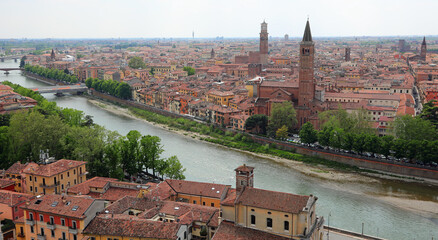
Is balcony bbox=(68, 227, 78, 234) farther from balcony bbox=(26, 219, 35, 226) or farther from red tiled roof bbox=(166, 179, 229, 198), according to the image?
red tiled roof bbox=(166, 179, 229, 198)

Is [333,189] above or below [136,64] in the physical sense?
below

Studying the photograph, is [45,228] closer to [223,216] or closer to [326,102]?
[223,216]

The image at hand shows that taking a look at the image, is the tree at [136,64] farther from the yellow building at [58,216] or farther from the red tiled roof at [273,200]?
the red tiled roof at [273,200]

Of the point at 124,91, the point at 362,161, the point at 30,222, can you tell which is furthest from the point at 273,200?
the point at 124,91

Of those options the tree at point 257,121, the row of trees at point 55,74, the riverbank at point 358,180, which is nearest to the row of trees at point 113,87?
the row of trees at point 55,74

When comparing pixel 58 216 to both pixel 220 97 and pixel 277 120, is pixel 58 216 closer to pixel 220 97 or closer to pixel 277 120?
pixel 277 120

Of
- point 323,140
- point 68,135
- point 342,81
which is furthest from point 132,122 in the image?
point 342,81
